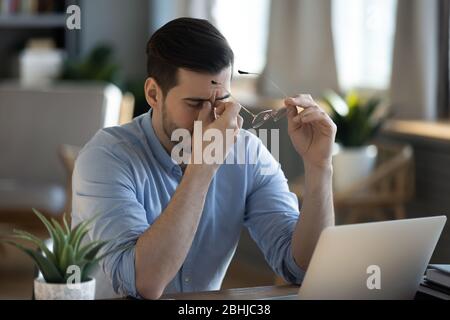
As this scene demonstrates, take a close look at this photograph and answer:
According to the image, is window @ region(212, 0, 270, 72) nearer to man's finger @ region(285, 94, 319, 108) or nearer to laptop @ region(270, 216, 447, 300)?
man's finger @ region(285, 94, 319, 108)

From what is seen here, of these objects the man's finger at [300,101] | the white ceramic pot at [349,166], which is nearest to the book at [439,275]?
the man's finger at [300,101]

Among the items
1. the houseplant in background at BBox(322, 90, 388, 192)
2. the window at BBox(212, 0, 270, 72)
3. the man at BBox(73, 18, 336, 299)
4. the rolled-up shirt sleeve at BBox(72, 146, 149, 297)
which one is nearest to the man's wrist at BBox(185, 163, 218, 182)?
the man at BBox(73, 18, 336, 299)

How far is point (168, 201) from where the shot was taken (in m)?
1.88

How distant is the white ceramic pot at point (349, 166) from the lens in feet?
12.4

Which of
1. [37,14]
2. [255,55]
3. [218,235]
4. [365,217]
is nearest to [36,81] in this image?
[37,14]

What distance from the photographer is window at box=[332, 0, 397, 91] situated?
431cm

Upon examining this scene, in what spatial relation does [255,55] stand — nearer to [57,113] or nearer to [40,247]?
[57,113]

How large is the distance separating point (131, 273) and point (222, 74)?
0.41 metres

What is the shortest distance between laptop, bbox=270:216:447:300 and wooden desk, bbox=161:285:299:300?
0.15 metres

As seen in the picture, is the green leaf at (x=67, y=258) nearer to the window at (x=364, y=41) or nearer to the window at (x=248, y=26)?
the window at (x=364, y=41)

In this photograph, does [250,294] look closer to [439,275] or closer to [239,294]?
[239,294]

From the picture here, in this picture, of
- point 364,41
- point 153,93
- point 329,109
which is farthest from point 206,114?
point 364,41
